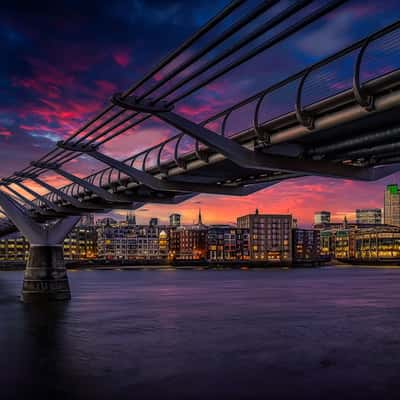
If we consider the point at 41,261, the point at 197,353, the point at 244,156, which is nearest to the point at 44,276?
the point at 41,261

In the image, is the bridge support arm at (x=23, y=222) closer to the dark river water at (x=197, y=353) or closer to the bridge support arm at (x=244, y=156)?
the dark river water at (x=197, y=353)

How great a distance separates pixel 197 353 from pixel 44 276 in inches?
975

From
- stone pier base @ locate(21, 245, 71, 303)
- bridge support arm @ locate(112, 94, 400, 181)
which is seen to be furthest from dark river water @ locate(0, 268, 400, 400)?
bridge support arm @ locate(112, 94, 400, 181)

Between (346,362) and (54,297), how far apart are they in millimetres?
30703

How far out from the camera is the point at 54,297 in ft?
161

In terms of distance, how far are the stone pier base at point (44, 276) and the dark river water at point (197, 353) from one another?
188 cm

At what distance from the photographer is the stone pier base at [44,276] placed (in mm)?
47938

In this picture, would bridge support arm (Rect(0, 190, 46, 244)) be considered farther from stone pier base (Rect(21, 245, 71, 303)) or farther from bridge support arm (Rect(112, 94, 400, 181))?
bridge support arm (Rect(112, 94, 400, 181))

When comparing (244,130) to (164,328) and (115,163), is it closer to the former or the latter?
(115,163)

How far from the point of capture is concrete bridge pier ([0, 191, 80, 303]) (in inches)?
1897

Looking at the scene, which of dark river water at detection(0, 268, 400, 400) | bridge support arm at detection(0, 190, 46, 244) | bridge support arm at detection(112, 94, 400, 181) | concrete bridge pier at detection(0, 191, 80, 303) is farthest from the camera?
bridge support arm at detection(0, 190, 46, 244)

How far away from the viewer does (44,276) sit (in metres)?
48.5

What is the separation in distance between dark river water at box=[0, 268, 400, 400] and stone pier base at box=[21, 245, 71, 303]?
74.0 inches

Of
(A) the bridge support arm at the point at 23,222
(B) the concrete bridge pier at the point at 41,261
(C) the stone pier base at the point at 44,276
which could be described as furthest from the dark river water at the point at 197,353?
(A) the bridge support arm at the point at 23,222
